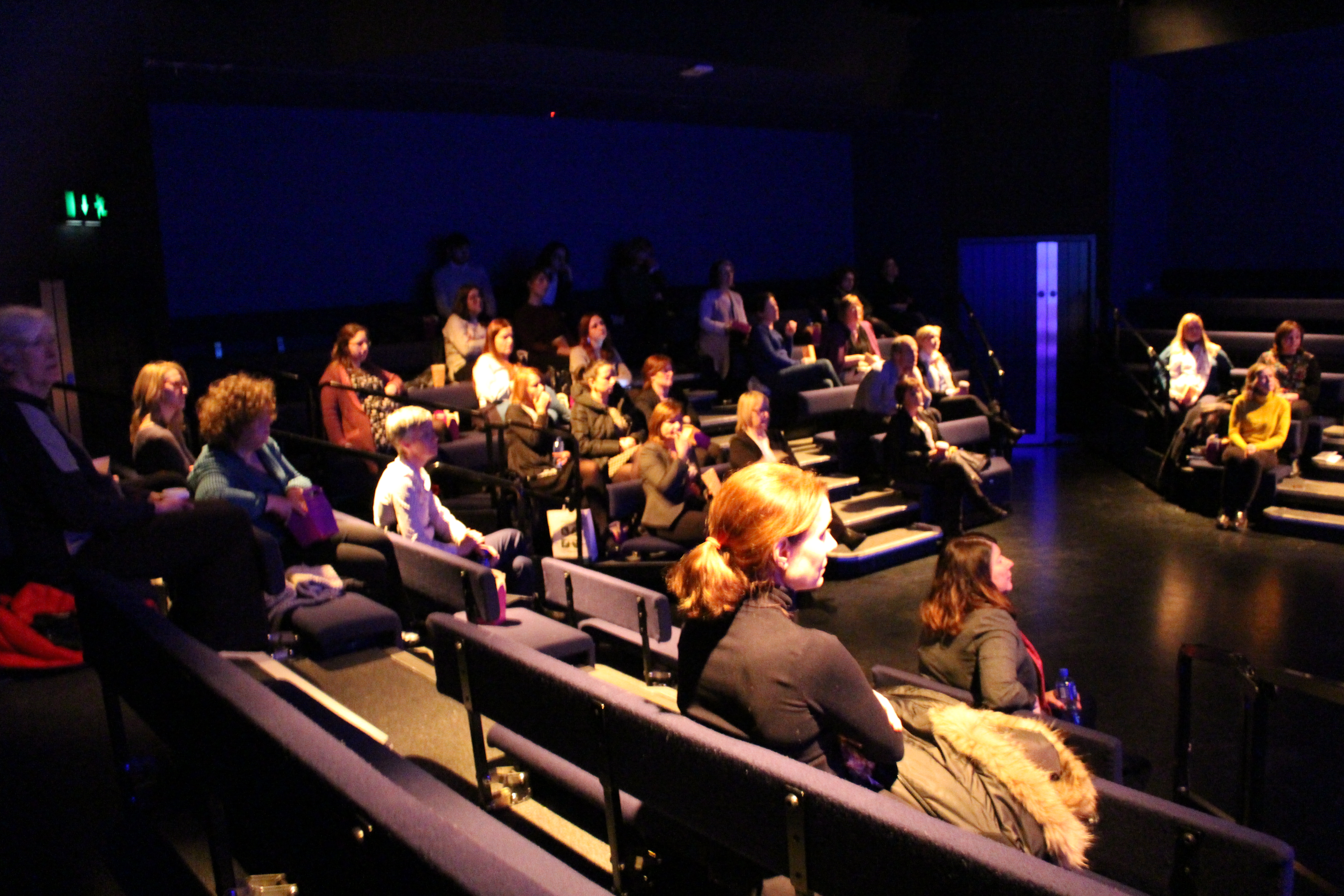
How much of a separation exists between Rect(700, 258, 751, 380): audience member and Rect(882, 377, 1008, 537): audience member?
6.51 ft

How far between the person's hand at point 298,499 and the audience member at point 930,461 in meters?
4.54

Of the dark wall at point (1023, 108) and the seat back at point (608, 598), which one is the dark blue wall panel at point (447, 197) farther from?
the seat back at point (608, 598)

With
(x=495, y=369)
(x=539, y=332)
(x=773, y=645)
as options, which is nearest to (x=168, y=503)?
(x=773, y=645)

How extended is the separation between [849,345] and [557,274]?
2605 mm

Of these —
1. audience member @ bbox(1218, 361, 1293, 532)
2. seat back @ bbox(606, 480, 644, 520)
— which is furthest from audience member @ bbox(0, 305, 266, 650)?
audience member @ bbox(1218, 361, 1293, 532)

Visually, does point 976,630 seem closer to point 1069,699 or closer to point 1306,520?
point 1069,699

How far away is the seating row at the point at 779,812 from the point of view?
1.63 meters

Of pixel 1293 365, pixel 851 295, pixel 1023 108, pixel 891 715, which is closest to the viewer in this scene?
pixel 891 715

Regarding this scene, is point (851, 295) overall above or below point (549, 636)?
above

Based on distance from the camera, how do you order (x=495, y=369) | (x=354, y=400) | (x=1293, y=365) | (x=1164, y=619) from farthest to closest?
1. (x=1293, y=365)
2. (x=495, y=369)
3. (x=354, y=400)
4. (x=1164, y=619)

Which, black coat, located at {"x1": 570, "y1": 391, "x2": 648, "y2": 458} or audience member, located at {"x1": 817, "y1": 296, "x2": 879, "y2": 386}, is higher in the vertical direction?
audience member, located at {"x1": 817, "y1": 296, "x2": 879, "y2": 386}

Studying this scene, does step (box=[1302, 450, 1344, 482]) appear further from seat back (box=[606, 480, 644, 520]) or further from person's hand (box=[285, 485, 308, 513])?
person's hand (box=[285, 485, 308, 513])

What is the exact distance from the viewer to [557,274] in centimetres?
907

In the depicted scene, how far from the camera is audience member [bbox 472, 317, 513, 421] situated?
23.3 ft
